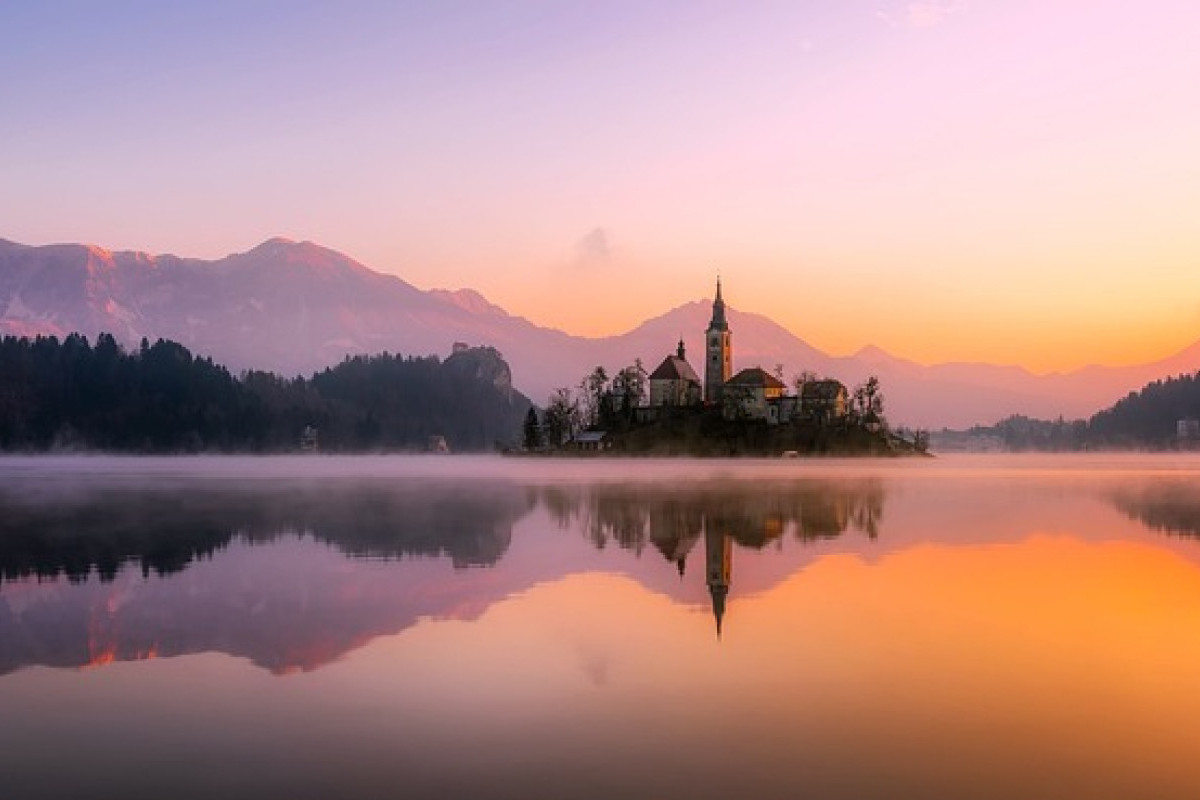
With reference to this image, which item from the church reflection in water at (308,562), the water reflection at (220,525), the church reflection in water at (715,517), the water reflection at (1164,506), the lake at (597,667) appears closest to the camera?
the lake at (597,667)

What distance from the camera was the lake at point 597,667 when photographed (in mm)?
15508

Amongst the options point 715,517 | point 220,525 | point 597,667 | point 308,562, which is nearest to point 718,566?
point 308,562

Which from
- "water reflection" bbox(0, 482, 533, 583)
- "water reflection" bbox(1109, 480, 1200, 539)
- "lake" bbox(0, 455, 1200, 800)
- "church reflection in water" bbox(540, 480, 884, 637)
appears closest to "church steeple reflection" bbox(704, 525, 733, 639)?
"church reflection in water" bbox(540, 480, 884, 637)

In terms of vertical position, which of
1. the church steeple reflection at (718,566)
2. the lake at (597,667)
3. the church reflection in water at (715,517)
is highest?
the church reflection in water at (715,517)

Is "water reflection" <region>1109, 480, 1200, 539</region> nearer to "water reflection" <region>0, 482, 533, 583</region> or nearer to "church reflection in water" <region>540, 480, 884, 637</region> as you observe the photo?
"church reflection in water" <region>540, 480, 884, 637</region>

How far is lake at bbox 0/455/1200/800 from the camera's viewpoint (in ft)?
50.9

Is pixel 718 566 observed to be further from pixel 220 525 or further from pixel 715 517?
pixel 220 525

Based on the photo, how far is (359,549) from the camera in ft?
151

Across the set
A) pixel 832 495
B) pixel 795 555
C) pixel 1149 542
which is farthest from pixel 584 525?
pixel 832 495

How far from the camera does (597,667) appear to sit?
22.6m

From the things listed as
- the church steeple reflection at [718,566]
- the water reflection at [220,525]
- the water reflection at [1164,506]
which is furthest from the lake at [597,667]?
the water reflection at [1164,506]

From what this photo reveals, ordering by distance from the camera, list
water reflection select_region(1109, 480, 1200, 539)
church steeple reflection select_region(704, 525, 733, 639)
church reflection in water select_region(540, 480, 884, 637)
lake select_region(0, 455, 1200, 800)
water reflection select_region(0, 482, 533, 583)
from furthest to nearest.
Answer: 1. water reflection select_region(1109, 480, 1200, 539)
2. church reflection in water select_region(540, 480, 884, 637)
3. water reflection select_region(0, 482, 533, 583)
4. church steeple reflection select_region(704, 525, 733, 639)
5. lake select_region(0, 455, 1200, 800)

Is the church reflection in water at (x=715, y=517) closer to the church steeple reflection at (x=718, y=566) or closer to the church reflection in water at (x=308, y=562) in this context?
the church steeple reflection at (x=718, y=566)

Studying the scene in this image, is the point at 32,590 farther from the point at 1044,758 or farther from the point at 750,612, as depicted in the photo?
the point at 1044,758
